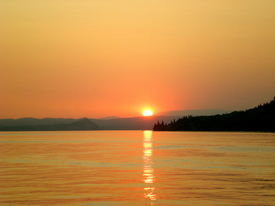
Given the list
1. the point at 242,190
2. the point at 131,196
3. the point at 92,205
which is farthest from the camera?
the point at 242,190

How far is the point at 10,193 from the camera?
3141 cm

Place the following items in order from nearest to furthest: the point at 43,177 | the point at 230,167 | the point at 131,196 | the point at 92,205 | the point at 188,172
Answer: the point at 92,205 < the point at 131,196 < the point at 43,177 < the point at 188,172 < the point at 230,167

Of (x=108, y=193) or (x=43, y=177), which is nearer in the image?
(x=108, y=193)

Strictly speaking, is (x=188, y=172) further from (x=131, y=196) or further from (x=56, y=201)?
(x=56, y=201)

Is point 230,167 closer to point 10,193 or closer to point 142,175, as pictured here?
point 142,175

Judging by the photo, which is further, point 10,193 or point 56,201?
point 10,193

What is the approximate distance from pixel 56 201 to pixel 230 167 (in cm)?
2566

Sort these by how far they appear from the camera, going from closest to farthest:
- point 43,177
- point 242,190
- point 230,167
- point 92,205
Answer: point 92,205, point 242,190, point 43,177, point 230,167

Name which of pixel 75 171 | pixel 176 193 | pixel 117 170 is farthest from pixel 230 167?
pixel 176 193

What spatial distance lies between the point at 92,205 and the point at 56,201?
2559 mm

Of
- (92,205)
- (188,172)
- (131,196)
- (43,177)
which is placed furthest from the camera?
(188,172)

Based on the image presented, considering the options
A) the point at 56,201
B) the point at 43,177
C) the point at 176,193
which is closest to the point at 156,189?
the point at 176,193

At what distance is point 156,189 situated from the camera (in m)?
33.5

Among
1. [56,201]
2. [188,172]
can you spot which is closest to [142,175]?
[188,172]
